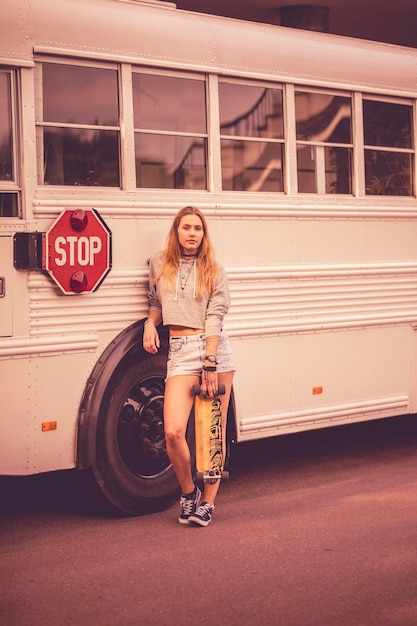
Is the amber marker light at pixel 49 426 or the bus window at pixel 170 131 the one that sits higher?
the bus window at pixel 170 131

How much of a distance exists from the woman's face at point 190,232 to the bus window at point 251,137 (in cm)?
64

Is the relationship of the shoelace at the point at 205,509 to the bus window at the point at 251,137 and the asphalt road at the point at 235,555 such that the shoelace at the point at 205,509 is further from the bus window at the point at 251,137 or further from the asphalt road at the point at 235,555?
the bus window at the point at 251,137

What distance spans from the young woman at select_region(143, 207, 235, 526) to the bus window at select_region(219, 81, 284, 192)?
70cm

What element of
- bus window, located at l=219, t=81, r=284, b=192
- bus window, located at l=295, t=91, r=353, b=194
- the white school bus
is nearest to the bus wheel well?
the white school bus

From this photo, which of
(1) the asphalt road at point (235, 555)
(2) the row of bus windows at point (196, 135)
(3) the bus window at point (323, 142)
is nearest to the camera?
(1) the asphalt road at point (235, 555)

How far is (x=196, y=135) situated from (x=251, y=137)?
1.43 ft

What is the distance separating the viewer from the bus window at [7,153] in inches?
230

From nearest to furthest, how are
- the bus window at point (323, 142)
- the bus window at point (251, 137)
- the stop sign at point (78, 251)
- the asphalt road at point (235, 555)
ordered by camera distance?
1. the asphalt road at point (235, 555)
2. the stop sign at point (78, 251)
3. the bus window at point (251, 137)
4. the bus window at point (323, 142)

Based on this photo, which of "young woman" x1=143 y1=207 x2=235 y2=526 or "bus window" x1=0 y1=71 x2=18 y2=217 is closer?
"bus window" x1=0 y1=71 x2=18 y2=217

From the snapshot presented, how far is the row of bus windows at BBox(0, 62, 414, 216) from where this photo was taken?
6.06m

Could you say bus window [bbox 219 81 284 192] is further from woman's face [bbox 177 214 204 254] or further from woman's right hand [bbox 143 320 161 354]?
woman's right hand [bbox 143 320 161 354]

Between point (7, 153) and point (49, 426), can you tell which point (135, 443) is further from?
point (7, 153)

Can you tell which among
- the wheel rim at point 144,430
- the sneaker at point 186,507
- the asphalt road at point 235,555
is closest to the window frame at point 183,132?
the wheel rim at point 144,430

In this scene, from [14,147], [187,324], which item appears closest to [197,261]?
[187,324]
